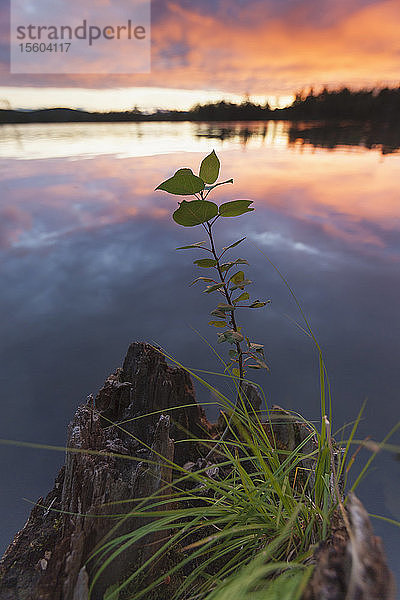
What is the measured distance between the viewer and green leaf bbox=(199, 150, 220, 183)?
1022 millimetres

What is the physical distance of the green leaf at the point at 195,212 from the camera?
1.00 metres

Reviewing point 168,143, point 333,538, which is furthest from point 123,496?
point 168,143

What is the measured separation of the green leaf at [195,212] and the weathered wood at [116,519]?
1.80 feet

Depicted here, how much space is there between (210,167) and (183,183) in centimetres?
12

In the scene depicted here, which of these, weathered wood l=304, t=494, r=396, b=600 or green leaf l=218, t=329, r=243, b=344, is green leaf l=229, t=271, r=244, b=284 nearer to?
green leaf l=218, t=329, r=243, b=344

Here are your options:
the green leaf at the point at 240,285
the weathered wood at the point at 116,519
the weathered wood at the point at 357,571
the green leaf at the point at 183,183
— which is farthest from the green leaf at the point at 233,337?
the weathered wood at the point at 357,571

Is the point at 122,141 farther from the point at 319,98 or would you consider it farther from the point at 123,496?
the point at 123,496

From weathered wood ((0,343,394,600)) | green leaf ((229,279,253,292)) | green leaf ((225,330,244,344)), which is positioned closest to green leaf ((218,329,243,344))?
green leaf ((225,330,244,344))

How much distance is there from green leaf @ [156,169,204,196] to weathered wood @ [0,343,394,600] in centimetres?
59

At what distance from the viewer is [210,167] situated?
3.37 feet

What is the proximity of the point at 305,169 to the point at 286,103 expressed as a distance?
3.40 feet

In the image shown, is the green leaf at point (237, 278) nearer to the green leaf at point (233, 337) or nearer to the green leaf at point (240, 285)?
the green leaf at point (240, 285)

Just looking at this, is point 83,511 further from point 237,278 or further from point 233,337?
point 237,278

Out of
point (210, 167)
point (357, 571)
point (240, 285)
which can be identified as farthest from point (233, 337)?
point (357, 571)
